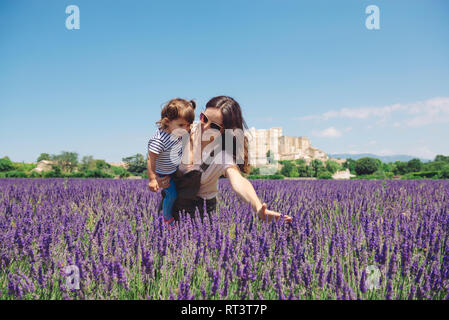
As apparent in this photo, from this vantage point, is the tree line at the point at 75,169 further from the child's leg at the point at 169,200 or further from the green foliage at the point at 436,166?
the green foliage at the point at 436,166

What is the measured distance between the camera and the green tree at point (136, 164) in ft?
51.2

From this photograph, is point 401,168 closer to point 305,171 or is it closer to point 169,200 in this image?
point 305,171

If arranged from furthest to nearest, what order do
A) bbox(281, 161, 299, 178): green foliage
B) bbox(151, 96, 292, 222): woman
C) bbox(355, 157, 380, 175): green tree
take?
bbox(355, 157, 380, 175): green tree
bbox(281, 161, 299, 178): green foliage
bbox(151, 96, 292, 222): woman

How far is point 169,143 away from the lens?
209cm

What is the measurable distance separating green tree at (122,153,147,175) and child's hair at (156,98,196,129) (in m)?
13.6

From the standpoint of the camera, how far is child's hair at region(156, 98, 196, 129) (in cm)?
212

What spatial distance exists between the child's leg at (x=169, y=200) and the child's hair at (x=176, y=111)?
1.38 ft

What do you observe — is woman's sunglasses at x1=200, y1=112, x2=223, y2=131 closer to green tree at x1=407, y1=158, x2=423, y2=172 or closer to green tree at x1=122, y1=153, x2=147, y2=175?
green tree at x1=122, y1=153, x2=147, y2=175

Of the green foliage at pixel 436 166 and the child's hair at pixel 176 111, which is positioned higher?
the child's hair at pixel 176 111
